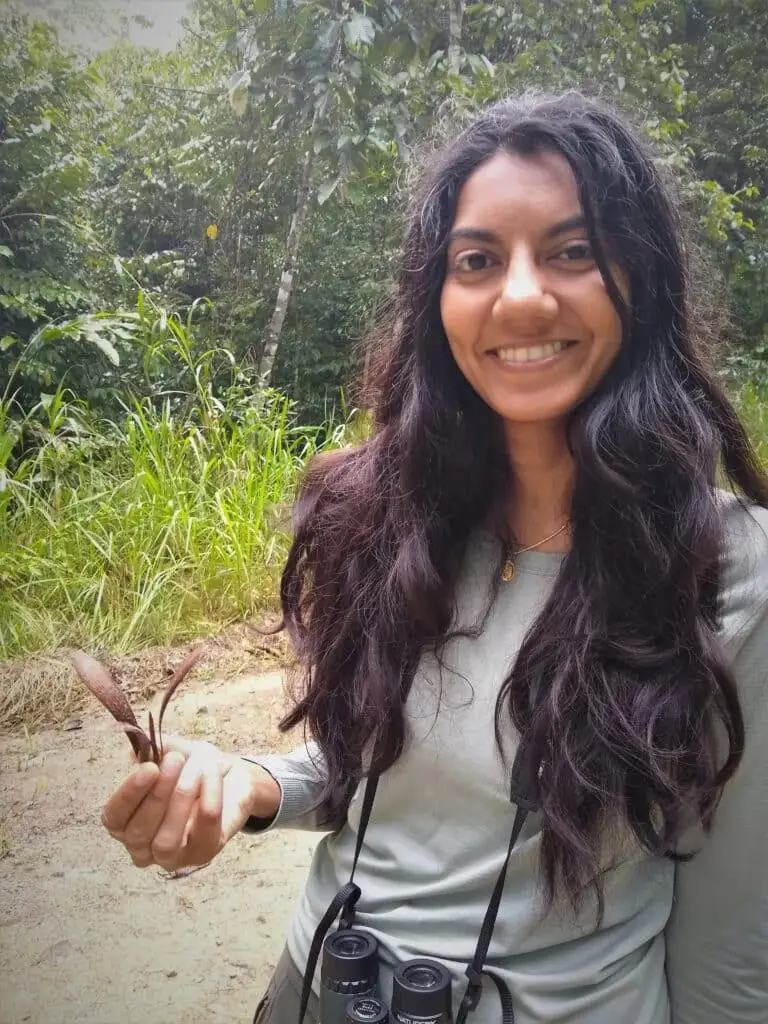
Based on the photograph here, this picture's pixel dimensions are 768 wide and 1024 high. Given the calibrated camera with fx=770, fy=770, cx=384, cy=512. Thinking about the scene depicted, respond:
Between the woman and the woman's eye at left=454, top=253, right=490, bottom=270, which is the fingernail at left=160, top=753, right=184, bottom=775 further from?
the woman's eye at left=454, top=253, right=490, bottom=270

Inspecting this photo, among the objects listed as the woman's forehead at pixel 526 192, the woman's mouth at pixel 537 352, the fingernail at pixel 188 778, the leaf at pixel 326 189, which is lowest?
the fingernail at pixel 188 778

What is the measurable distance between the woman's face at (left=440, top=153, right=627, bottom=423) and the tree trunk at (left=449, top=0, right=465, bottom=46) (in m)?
0.64

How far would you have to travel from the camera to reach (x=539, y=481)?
1.91ft

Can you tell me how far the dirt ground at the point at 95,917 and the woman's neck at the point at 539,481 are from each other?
427 mm

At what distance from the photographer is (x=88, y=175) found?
748 millimetres

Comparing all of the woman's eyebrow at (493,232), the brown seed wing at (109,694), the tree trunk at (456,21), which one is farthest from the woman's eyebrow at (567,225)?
the tree trunk at (456,21)

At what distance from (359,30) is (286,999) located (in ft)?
3.31

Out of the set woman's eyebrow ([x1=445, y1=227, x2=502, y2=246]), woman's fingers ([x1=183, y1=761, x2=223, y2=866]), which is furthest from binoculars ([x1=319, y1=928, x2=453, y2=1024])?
woman's eyebrow ([x1=445, y1=227, x2=502, y2=246])

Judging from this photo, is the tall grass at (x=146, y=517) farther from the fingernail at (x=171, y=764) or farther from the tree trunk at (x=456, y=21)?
the tree trunk at (x=456, y=21)

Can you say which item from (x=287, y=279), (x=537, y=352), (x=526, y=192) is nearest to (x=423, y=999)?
(x=537, y=352)

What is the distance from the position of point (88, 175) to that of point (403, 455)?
437mm

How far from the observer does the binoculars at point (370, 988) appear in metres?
0.50

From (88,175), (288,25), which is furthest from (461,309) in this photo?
(288,25)

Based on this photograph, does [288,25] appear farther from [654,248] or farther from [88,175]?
[654,248]
